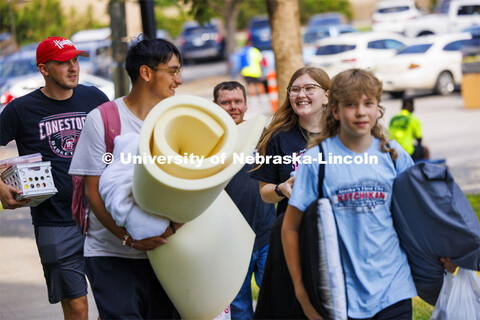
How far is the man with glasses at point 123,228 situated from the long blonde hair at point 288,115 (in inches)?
28.9

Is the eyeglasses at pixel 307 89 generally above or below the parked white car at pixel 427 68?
above

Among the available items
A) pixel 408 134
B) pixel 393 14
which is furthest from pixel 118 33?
pixel 393 14

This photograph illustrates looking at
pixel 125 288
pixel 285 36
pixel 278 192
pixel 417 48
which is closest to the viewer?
pixel 125 288

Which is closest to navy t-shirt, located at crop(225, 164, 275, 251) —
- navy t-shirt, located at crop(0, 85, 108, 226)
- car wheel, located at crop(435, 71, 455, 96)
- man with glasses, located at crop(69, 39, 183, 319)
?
navy t-shirt, located at crop(0, 85, 108, 226)

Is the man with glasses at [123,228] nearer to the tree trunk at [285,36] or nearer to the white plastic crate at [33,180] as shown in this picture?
the white plastic crate at [33,180]

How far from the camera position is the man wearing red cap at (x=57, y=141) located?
5.21 metres

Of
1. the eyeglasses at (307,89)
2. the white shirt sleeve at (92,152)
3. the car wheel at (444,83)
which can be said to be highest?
the eyeglasses at (307,89)

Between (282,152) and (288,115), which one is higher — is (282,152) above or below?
below

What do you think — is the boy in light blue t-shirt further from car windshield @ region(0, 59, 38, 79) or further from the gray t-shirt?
car windshield @ region(0, 59, 38, 79)

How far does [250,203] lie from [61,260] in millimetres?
1265

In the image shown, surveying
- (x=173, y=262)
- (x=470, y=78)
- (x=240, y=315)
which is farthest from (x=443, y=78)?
(x=173, y=262)

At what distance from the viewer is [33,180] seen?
4.93 m

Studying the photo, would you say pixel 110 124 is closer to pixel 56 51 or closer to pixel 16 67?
pixel 56 51

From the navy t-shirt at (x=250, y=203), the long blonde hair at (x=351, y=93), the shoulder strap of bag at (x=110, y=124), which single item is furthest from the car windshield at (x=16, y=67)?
the long blonde hair at (x=351, y=93)
